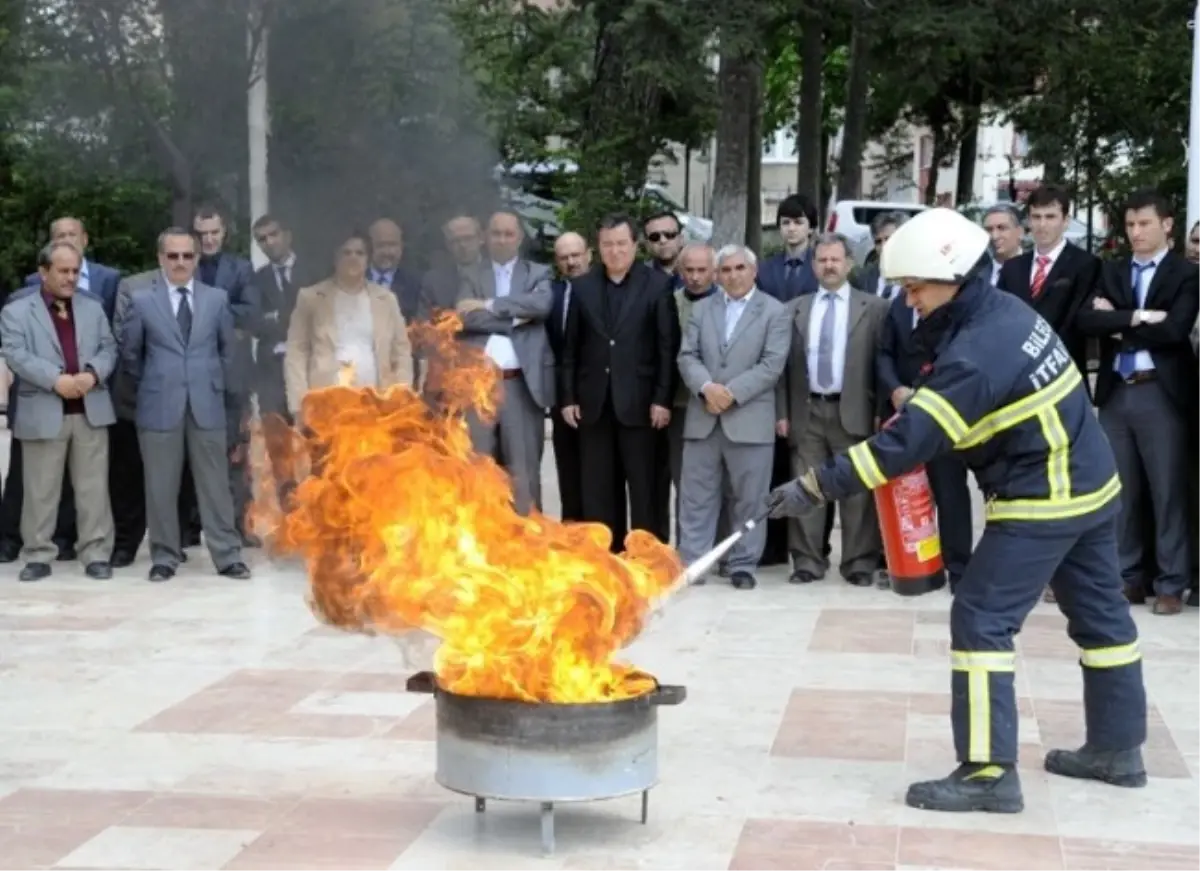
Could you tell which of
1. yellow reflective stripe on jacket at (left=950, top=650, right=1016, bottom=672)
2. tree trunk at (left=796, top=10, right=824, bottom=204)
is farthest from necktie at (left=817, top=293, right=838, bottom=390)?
tree trunk at (left=796, top=10, right=824, bottom=204)

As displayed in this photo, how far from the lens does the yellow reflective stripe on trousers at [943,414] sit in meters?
6.21

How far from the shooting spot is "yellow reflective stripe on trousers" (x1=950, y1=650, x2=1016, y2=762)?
6391 millimetres

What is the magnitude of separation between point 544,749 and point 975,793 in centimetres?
153

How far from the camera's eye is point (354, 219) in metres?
18.2

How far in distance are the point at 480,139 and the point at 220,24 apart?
3.53 meters

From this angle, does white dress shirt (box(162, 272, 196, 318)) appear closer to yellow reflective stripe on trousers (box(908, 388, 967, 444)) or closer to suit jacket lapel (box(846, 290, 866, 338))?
suit jacket lapel (box(846, 290, 866, 338))

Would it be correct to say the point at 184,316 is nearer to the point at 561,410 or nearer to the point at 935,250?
the point at 561,410

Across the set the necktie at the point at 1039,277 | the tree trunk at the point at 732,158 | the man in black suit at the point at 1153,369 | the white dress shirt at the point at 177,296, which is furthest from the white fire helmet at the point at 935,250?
the tree trunk at the point at 732,158

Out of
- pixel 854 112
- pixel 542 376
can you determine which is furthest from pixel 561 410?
Answer: pixel 854 112

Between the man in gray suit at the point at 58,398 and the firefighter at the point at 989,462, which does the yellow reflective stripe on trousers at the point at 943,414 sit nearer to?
the firefighter at the point at 989,462

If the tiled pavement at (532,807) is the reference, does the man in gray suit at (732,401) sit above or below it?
above

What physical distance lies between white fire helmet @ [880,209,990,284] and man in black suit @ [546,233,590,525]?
533cm

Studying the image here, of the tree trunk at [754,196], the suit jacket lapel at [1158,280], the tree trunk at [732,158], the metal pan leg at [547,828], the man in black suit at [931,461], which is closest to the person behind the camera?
the metal pan leg at [547,828]

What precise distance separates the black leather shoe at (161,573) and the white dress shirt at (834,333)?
3.81m
